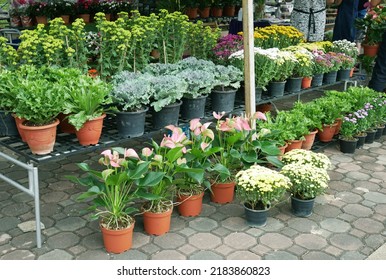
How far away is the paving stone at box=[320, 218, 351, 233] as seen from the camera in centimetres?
372

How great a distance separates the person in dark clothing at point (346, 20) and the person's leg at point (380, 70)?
0.94 m

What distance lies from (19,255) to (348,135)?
3735 mm

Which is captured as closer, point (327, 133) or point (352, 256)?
point (352, 256)

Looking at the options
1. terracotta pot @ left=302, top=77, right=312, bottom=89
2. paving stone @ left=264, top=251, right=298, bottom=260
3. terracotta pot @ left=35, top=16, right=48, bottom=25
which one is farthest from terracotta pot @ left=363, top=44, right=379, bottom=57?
terracotta pot @ left=35, top=16, right=48, bottom=25

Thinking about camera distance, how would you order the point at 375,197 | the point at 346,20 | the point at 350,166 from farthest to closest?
the point at 346,20 → the point at 350,166 → the point at 375,197

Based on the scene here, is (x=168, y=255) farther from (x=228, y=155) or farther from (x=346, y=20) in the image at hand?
(x=346, y=20)

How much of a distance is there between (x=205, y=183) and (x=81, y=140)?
3.40 feet

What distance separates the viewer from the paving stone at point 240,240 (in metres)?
3.47

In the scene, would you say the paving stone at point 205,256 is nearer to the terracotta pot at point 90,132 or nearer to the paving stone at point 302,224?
the paving stone at point 302,224

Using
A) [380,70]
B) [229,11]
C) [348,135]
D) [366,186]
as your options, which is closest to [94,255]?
[366,186]

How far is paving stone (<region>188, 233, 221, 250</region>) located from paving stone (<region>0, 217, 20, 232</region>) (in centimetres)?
143

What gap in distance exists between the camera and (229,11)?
31.4ft

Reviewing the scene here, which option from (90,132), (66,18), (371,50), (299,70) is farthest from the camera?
(66,18)

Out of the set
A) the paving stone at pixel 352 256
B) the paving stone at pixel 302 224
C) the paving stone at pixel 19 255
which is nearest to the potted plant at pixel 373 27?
the paving stone at pixel 302 224
